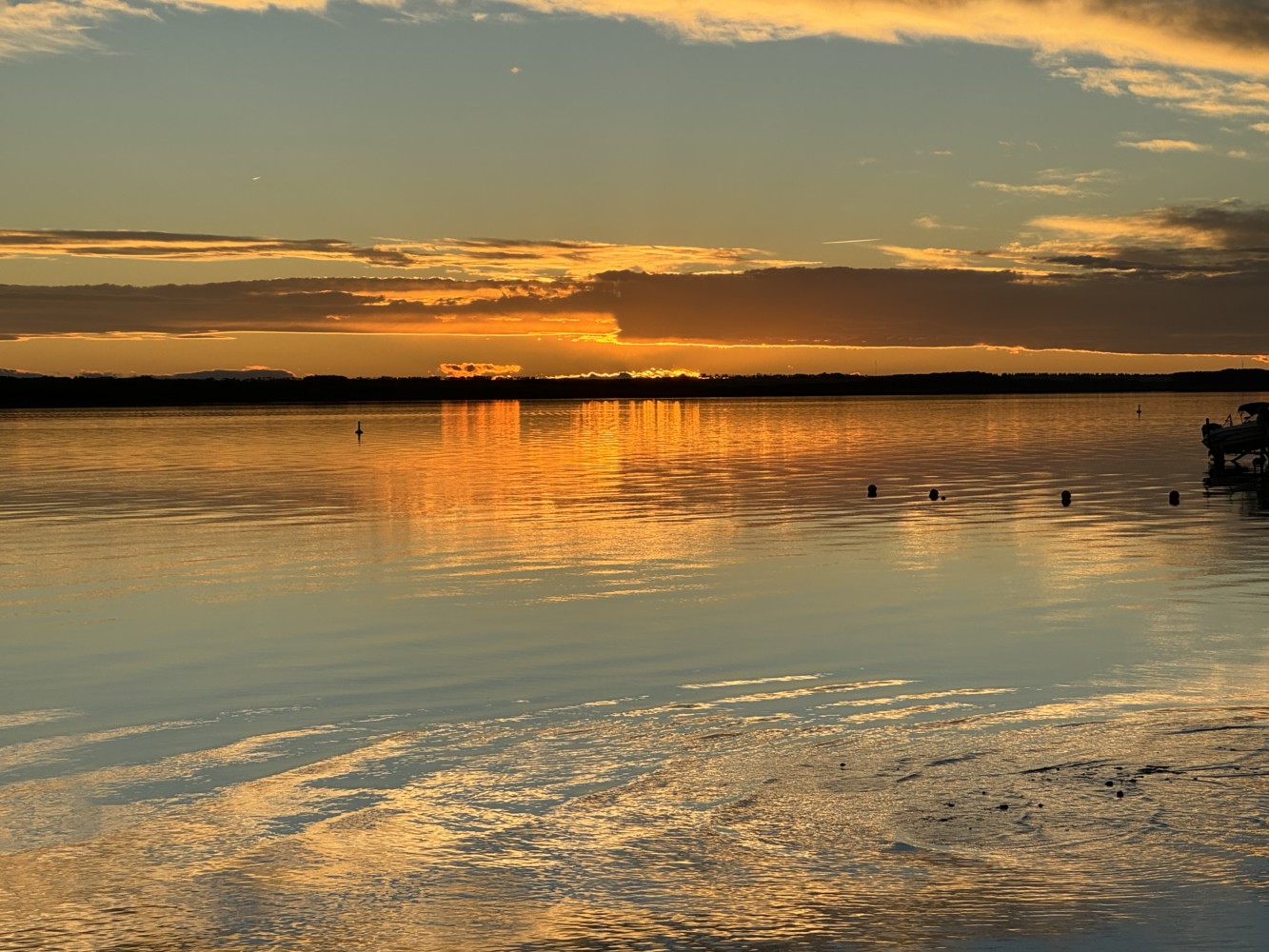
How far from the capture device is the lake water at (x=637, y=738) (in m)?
11.3

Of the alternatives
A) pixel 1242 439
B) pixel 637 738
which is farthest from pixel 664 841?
pixel 1242 439

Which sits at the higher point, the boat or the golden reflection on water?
the boat

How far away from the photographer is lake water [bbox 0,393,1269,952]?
1134cm

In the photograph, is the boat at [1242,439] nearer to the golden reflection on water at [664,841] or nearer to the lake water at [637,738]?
the lake water at [637,738]

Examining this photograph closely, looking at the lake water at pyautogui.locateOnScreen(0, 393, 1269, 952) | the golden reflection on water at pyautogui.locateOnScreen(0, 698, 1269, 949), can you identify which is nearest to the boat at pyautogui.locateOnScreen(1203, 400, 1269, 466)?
the lake water at pyautogui.locateOnScreen(0, 393, 1269, 952)

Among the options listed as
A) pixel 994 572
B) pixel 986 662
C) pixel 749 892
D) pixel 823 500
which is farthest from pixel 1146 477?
pixel 749 892

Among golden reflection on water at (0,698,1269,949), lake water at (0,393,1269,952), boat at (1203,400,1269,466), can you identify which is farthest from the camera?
boat at (1203,400,1269,466)

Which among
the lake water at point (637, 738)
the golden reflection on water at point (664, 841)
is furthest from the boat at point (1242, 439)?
the golden reflection on water at point (664, 841)

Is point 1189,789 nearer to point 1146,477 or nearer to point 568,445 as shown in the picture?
point 1146,477

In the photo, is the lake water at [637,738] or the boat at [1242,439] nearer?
the lake water at [637,738]

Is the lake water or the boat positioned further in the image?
the boat

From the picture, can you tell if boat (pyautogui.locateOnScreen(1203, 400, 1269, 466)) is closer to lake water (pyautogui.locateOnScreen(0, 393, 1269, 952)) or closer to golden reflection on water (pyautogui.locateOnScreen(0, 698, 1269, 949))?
lake water (pyautogui.locateOnScreen(0, 393, 1269, 952))

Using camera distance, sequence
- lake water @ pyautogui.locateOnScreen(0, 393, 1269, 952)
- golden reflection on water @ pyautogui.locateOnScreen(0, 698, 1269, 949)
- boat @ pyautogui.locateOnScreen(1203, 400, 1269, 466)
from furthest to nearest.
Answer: boat @ pyautogui.locateOnScreen(1203, 400, 1269, 466) → lake water @ pyautogui.locateOnScreen(0, 393, 1269, 952) → golden reflection on water @ pyautogui.locateOnScreen(0, 698, 1269, 949)

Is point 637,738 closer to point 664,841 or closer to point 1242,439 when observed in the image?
point 664,841
